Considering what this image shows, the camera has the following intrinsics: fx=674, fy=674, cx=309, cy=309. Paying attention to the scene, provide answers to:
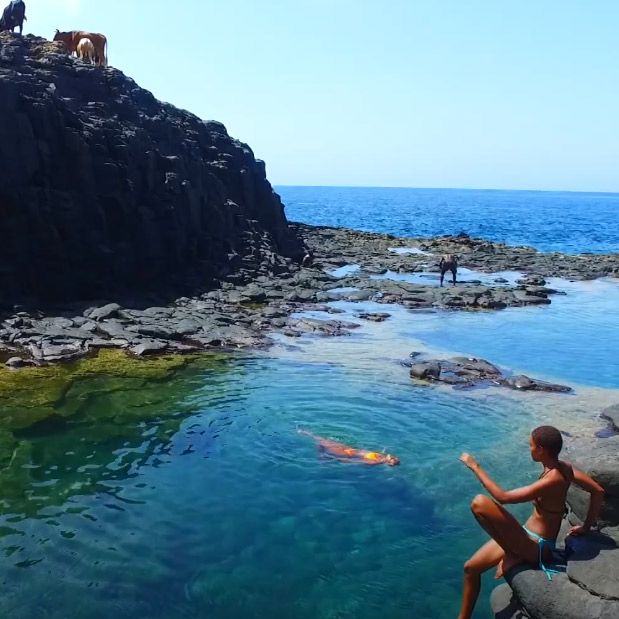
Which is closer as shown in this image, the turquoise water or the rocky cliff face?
the turquoise water

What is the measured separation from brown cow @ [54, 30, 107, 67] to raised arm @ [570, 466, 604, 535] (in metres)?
45.6

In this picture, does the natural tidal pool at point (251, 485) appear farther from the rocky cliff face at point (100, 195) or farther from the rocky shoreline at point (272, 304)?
the rocky cliff face at point (100, 195)

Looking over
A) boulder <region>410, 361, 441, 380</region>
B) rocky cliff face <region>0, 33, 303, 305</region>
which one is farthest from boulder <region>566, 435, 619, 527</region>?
rocky cliff face <region>0, 33, 303, 305</region>

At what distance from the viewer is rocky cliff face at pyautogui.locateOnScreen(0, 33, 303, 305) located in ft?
108

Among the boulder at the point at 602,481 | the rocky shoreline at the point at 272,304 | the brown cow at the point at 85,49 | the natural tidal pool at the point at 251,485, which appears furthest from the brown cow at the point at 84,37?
the boulder at the point at 602,481

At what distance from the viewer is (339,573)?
12.5 m

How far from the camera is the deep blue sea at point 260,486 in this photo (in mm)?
11758

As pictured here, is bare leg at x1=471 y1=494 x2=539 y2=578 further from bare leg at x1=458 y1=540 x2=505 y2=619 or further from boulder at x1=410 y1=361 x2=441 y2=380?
boulder at x1=410 y1=361 x2=441 y2=380

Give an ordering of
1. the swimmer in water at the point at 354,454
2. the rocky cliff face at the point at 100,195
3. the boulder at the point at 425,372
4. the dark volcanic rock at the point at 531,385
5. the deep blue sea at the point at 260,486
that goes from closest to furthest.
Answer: the deep blue sea at the point at 260,486, the swimmer in water at the point at 354,454, the dark volcanic rock at the point at 531,385, the boulder at the point at 425,372, the rocky cliff face at the point at 100,195

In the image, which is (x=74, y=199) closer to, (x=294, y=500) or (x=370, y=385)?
(x=370, y=385)

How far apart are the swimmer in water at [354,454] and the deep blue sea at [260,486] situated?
12.9 inches

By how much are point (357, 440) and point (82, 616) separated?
9.77 m

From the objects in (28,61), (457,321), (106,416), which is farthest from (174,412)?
(28,61)

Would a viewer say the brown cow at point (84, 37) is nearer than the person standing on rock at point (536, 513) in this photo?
No
